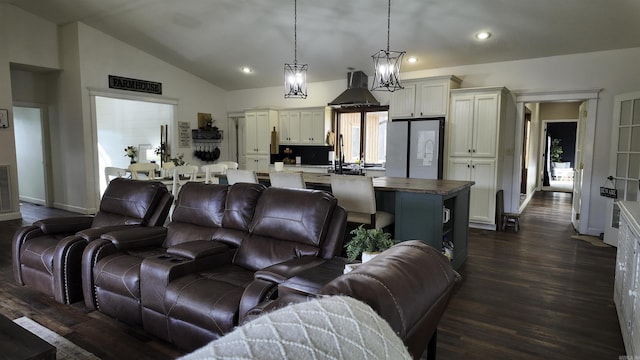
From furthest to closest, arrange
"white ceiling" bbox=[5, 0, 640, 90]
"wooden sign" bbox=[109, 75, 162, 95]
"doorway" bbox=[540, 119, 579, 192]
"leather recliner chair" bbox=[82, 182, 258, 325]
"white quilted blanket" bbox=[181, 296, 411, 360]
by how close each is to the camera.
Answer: "doorway" bbox=[540, 119, 579, 192] → "wooden sign" bbox=[109, 75, 162, 95] → "white ceiling" bbox=[5, 0, 640, 90] → "leather recliner chair" bbox=[82, 182, 258, 325] → "white quilted blanket" bbox=[181, 296, 411, 360]

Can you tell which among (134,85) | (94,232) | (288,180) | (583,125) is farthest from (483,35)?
(134,85)

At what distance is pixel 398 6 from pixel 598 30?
2585 mm

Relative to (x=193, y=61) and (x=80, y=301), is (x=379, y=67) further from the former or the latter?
(x=193, y=61)

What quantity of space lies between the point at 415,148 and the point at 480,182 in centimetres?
114

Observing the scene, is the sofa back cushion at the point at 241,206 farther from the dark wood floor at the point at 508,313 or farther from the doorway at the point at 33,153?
the doorway at the point at 33,153

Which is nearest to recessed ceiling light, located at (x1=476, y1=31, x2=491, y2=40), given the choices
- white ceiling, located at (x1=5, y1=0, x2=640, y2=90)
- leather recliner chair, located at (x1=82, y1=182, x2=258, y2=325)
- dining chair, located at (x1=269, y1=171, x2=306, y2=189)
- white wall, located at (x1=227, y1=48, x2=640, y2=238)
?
white ceiling, located at (x1=5, y1=0, x2=640, y2=90)

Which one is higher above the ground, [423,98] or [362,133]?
[423,98]

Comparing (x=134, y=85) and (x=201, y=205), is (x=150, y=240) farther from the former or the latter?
(x=134, y=85)

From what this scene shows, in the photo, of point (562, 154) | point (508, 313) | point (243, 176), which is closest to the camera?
point (508, 313)

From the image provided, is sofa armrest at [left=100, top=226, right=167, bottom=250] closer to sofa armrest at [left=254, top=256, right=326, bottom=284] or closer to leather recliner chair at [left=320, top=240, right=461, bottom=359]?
sofa armrest at [left=254, top=256, right=326, bottom=284]

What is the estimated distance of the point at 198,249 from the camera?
2.55 m

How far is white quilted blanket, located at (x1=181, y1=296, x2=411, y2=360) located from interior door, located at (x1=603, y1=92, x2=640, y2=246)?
212 inches

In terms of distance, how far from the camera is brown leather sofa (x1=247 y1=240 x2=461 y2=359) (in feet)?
3.34

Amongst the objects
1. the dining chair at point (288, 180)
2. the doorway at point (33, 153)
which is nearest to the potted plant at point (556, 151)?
the dining chair at point (288, 180)
